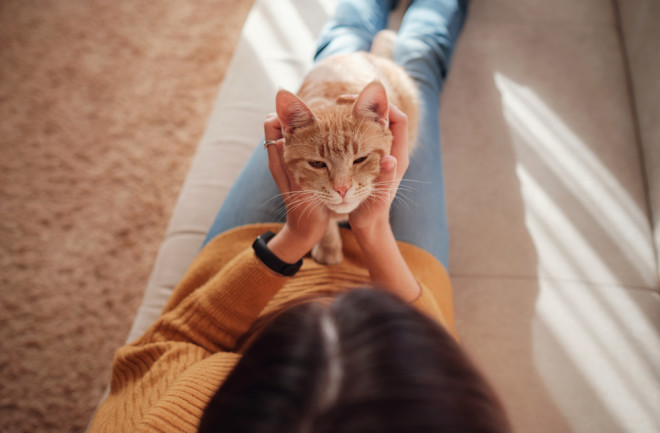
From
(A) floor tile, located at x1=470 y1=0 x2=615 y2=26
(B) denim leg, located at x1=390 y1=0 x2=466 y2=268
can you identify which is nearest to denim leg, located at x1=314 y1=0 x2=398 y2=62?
(B) denim leg, located at x1=390 y1=0 x2=466 y2=268

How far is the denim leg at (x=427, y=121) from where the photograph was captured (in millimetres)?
1190

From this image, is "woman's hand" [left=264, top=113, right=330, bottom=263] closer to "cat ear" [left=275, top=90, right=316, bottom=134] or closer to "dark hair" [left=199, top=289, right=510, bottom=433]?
"cat ear" [left=275, top=90, right=316, bottom=134]

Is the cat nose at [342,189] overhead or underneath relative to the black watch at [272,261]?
overhead

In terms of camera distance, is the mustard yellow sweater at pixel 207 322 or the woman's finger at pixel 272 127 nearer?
the mustard yellow sweater at pixel 207 322

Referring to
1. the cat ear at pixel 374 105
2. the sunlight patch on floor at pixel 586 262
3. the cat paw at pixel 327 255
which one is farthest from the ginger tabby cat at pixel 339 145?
the sunlight patch on floor at pixel 586 262

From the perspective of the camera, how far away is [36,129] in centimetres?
225

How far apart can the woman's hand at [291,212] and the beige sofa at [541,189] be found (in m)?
0.48

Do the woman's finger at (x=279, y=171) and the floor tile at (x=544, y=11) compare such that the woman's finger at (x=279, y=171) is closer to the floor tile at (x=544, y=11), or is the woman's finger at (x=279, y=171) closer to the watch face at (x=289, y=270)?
the watch face at (x=289, y=270)

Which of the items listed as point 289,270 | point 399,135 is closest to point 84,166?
point 289,270

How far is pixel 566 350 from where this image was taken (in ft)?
3.74

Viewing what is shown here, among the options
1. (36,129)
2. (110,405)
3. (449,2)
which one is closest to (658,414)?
(110,405)

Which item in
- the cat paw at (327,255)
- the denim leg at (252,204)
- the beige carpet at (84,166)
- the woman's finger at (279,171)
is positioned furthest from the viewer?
the beige carpet at (84,166)

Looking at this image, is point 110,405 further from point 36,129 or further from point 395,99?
point 36,129

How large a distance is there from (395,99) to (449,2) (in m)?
0.71
